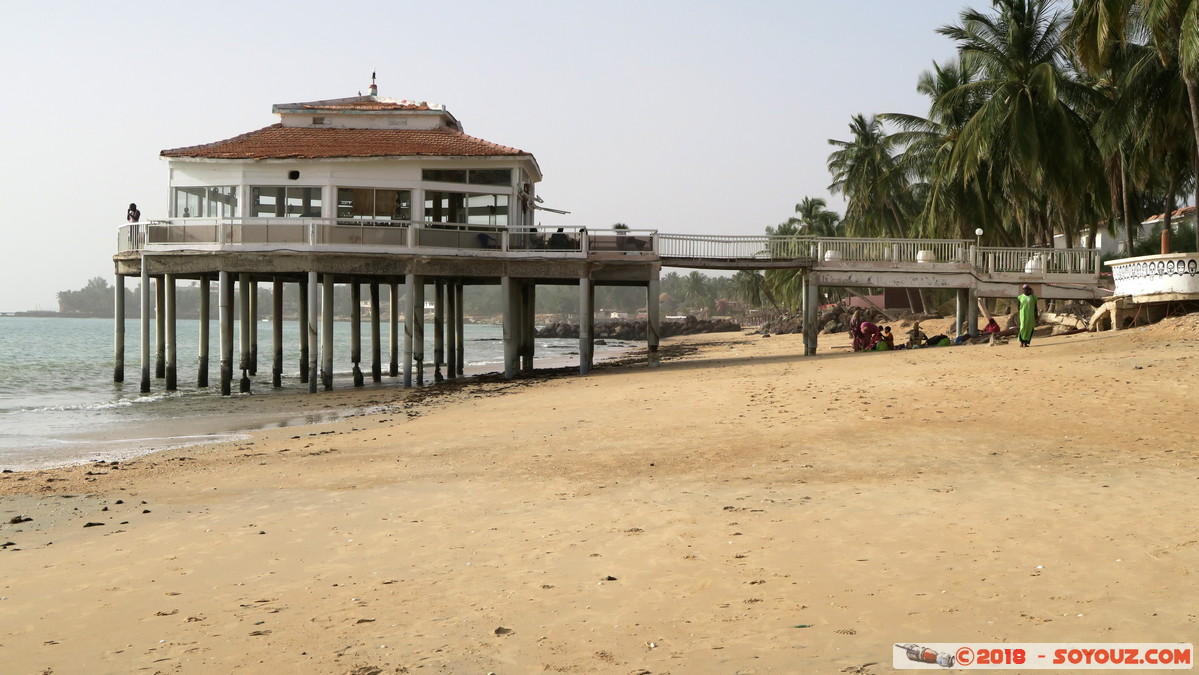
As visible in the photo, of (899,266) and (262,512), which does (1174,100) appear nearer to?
(899,266)

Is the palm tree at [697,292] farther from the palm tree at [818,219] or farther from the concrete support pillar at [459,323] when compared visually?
the concrete support pillar at [459,323]

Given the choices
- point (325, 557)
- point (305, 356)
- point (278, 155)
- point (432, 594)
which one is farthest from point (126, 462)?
point (305, 356)

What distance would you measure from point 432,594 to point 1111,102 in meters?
31.8

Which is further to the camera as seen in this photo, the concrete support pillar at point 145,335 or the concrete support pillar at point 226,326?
the concrete support pillar at point 145,335

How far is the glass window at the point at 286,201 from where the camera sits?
2744cm

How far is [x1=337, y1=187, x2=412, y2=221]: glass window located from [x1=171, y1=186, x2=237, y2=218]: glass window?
2951mm

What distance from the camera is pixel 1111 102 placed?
31875 millimetres

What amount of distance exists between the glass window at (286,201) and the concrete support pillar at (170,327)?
10.4ft

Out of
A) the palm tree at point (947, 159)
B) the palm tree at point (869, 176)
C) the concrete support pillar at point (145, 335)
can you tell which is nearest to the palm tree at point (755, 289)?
the palm tree at point (869, 176)

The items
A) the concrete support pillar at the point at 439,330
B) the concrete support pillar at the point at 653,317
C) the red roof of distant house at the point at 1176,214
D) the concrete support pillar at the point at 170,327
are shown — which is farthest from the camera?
the red roof of distant house at the point at 1176,214

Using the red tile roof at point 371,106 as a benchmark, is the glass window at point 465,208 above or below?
below

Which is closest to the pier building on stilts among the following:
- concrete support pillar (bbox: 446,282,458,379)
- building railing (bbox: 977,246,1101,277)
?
concrete support pillar (bbox: 446,282,458,379)

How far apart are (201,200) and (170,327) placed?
12.3 feet

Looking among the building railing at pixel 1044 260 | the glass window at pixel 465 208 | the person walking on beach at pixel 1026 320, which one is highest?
the glass window at pixel 465 208
